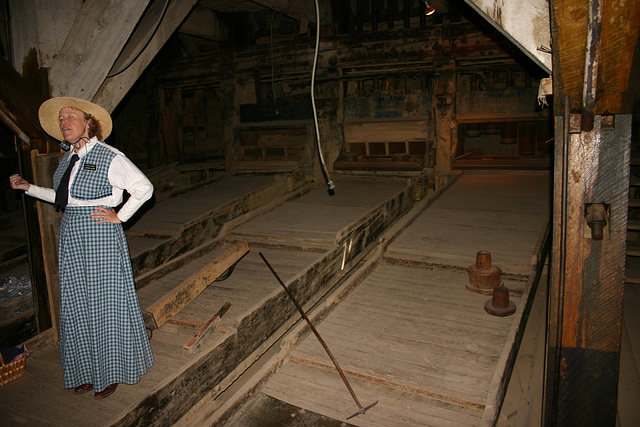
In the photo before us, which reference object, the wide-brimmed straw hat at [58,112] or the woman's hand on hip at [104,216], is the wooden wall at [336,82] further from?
the woman's hand on hip at [104,216]

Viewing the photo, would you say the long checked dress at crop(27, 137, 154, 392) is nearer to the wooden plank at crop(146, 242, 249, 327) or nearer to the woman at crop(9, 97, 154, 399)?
the woman at crop(9, 97, 154, 399)

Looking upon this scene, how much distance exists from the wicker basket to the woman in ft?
1.87

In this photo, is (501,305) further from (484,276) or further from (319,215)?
(319,215)

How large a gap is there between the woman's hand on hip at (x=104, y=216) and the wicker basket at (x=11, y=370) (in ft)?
4.40

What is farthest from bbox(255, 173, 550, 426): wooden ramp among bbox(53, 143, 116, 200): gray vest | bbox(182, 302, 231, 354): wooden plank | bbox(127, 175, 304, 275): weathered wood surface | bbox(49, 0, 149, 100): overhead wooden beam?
bbox(49, 0, 149, 100): overhead wooden beam

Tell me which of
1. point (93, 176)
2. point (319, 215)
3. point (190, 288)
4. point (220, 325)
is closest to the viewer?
point (93, 176)

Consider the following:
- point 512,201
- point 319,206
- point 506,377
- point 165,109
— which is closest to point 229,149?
point 165,109

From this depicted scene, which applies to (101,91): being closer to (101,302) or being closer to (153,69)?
(101,302)

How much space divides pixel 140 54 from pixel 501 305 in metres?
4.17

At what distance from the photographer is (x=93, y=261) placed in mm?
2826

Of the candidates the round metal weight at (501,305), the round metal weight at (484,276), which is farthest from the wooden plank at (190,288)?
the round metal weight at (501,305)

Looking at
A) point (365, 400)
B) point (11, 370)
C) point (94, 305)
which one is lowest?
point (365, 400)

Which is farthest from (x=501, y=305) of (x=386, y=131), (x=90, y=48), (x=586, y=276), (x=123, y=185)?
(x=386, y=131)

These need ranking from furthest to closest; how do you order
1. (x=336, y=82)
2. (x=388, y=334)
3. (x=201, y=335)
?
(x=336, y=82) < (x=388, y=334) < (x=201, y=335)
